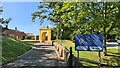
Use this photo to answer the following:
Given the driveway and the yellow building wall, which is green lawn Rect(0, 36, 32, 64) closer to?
the driveway

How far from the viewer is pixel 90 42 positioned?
11.8 meters

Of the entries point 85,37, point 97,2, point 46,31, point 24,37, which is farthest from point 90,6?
point 24,37

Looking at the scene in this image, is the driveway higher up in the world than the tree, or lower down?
lower down

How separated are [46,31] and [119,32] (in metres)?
18.0

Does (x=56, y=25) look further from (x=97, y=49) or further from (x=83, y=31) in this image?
(x=97, y=49)

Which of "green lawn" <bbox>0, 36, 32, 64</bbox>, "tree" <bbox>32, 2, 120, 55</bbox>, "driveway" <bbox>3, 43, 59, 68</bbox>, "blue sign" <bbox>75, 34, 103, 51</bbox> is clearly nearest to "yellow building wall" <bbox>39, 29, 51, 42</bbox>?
"green lawn" <bbox>0, 36, 32, 64</bbox>

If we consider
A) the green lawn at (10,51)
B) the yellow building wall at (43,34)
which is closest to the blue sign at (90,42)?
the green lawn at (10,51)

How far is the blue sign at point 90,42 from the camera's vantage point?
11.8 meters

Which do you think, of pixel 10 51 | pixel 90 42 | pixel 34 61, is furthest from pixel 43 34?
pixel 90 42

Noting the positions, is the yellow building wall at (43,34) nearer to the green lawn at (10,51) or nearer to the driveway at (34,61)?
the green lawn at (10,51)

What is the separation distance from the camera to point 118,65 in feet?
50.6

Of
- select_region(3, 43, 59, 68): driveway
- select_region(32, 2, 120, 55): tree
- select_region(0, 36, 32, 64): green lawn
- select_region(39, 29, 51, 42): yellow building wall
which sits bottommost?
select_region(3, 43, 59, 68): driveway

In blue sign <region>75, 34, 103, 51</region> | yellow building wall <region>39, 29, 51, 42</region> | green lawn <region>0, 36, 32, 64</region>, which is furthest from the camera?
yellow building wall <region>39, 29, 51, 42</region>

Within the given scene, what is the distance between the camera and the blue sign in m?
11.8
